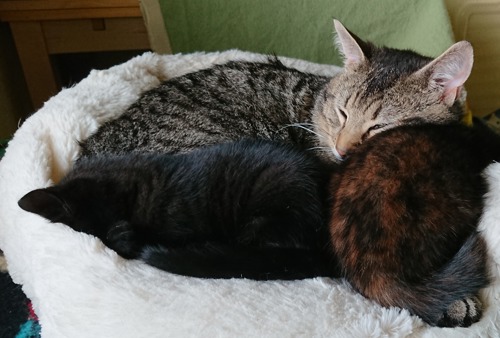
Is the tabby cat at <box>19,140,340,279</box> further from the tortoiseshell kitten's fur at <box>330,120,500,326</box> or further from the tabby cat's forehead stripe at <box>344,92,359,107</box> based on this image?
the tabby cat's forehead stripe at <box>344,92,359,107</box>

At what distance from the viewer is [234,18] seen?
5.97 ft

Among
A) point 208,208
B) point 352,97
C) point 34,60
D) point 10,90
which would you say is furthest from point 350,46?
point 10,90

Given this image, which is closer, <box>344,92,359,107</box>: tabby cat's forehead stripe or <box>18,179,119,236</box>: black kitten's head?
<box>18,179,119,236</box>: black kitten's head

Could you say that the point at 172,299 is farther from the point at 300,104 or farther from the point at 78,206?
the point at 300,104

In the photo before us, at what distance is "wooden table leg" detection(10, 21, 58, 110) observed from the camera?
1880 mm

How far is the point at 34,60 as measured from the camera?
1.94 metres

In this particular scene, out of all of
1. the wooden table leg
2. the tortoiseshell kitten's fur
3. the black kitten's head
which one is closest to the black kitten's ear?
the black kitten's head

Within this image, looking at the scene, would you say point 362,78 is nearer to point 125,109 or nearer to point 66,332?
point 125,109

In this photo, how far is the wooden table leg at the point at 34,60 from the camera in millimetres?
1880

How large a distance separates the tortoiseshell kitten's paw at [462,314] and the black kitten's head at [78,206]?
25.9 inches

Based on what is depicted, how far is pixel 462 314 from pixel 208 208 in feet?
1.73

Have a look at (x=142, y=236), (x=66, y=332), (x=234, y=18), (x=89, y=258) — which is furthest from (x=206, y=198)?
(x=234, y=18)

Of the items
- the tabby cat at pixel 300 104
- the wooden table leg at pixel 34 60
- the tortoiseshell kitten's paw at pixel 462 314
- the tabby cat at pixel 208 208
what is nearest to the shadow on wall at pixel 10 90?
the wooden table leg at pixel 34 60

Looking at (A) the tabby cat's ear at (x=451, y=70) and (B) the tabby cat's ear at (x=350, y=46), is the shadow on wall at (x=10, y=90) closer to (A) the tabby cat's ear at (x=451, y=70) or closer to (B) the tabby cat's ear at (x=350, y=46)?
(B) the tabby cat's ear at (x=350, y=46)
